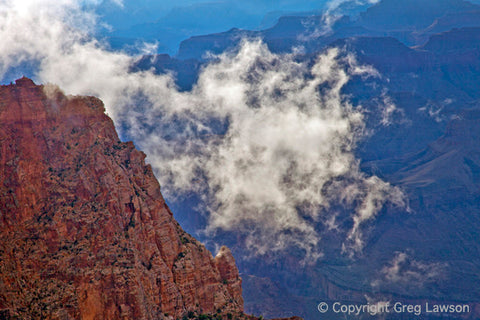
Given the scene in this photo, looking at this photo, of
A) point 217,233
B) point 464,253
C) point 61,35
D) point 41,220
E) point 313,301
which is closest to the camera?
point 41,220

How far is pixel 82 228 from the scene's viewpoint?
43562mm

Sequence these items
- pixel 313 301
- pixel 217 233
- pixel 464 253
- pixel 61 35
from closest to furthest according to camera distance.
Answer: pixel 313 301, pixel 464 253, pixel 217 233, pixel 61 35

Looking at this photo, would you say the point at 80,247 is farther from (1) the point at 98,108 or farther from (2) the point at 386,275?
(2) the point at 386,275

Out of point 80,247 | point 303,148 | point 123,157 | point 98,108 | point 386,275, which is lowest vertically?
point 80,247

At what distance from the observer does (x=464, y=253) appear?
14025 centimetres

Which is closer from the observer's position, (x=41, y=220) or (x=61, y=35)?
(x=41, y=220)

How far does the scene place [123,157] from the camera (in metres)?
51.7

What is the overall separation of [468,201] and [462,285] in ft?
145

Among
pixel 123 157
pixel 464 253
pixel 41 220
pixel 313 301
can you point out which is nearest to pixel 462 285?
pixel 464 253

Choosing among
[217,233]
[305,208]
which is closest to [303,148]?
[305,208]

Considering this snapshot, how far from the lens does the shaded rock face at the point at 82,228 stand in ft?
133

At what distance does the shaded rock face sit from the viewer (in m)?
40.6

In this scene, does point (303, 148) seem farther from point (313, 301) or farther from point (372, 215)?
point (313, 301)

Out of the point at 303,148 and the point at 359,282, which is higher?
the point at 303,148
